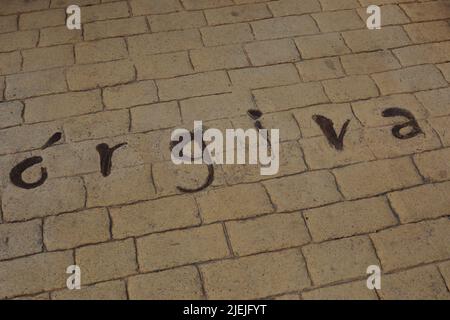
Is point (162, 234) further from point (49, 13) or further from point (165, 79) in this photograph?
point (49, 13)

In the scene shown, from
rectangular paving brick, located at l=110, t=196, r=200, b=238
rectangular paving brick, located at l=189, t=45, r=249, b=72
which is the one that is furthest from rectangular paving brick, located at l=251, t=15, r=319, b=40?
rectangular paving brick, located at l=110, t=196, r=200, b=238

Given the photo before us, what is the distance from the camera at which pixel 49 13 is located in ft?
13.2

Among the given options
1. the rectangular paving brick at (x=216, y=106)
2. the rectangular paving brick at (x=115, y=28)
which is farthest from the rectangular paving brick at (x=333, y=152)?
the rectangular paving brick at (x=115, y=28)

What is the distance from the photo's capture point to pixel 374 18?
3.98m

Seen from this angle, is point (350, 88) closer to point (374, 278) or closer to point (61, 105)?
point (374, 278)

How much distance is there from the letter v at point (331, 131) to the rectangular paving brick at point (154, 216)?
1085 millimetres

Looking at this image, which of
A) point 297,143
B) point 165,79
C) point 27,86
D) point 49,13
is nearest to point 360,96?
point 297,143

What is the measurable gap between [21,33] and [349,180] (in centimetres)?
313

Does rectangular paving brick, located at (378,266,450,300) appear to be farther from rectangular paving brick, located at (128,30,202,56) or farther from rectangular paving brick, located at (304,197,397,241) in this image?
rectangular paving brick, located at (128,30,202,56)

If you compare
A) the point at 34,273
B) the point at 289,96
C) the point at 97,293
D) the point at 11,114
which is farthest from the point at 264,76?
the point at 34,273

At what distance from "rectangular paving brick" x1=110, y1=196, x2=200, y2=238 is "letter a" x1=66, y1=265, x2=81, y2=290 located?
0.28m

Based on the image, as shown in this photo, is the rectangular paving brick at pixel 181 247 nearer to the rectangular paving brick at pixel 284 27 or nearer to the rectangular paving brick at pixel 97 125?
the rectangular paving brick at pixel 97 125

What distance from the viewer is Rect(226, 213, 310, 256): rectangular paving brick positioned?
2480mm

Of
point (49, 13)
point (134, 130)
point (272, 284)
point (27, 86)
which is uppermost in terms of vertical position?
point (49, 13)
